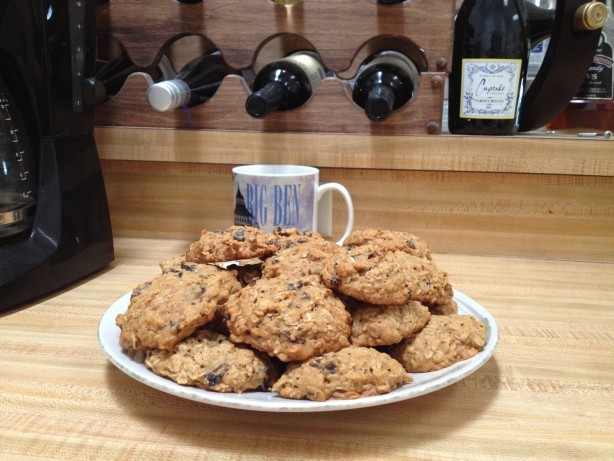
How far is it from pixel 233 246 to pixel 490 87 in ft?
1.88

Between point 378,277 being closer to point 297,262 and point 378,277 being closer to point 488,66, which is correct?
point 297,262

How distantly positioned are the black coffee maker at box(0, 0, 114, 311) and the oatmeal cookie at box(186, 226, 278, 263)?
A: 0.94 ft

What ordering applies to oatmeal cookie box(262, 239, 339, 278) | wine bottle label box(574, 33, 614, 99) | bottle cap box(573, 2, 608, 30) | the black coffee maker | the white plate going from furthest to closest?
wine bottle label box(574, 33, 614, 99), bottle cap box(573, 2, 608, 30), the black coffee maker, oatmeal cookie box(262, 239, 339, 278), the white plate

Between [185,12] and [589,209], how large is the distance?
80cm

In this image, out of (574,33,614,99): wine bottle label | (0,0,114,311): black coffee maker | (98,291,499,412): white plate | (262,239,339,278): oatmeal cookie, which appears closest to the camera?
(98,291,499,412): white plate

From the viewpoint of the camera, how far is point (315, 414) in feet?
1.73

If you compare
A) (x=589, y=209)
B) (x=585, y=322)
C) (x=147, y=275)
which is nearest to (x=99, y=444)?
(x=147, y=275)

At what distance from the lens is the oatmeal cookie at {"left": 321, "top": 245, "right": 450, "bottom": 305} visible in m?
0.53

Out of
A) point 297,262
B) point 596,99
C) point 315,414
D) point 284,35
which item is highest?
point 284,35

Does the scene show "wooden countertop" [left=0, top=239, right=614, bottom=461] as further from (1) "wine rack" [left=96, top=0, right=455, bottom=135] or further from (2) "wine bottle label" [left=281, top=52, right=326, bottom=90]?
(2) "wine bottle label" [left=281, top=52, right=326, bottom=90]

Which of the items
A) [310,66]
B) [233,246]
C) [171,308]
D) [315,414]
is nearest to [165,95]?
[310,66]

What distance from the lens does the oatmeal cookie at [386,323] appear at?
533mm

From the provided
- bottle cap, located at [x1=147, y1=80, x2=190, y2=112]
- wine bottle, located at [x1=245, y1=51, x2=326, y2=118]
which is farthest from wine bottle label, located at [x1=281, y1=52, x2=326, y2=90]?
bottle cap, located at [x1=147, y1=80, x2=190, y2=112]

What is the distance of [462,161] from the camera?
100 cm
